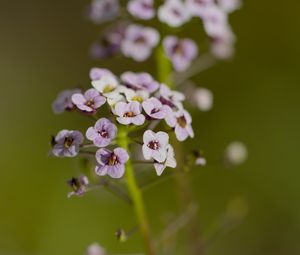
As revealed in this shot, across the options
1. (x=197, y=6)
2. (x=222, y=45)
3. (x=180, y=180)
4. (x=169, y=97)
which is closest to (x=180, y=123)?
(x=169, y=97)

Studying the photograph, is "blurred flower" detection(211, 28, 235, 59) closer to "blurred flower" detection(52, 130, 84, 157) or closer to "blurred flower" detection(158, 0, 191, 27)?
"blurred flower" detection(158, 0, 191, 27)

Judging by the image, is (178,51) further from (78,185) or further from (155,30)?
(78,185)

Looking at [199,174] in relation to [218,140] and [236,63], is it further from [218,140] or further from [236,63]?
[236,63]

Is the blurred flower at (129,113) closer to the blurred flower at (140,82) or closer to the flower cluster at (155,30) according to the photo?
the blurred flower at (140,82)

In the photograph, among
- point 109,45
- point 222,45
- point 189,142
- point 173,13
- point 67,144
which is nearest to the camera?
point 67,144

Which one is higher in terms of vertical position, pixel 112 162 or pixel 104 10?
pixel 104 10

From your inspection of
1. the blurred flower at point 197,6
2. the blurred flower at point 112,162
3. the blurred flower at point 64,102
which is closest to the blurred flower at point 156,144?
the blurred flower at point 112,162
